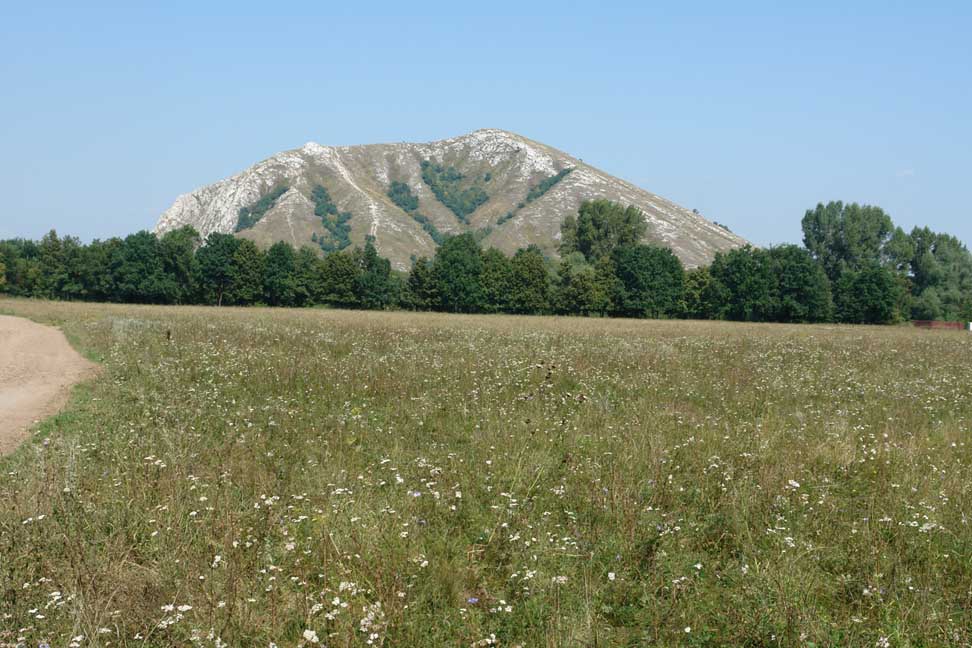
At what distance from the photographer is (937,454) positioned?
8.84 metres

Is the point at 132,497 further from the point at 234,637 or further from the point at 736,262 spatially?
the point at 736,262

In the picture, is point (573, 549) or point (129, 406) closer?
point (573, 549)

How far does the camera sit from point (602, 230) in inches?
4520

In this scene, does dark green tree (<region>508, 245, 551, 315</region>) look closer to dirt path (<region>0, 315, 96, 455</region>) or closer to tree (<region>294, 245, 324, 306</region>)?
tree (<region>294, 245, 324, 306</region>)

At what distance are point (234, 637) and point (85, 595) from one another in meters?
1.32

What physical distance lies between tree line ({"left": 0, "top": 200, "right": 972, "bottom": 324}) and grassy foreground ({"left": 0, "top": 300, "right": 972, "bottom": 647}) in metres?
77.4

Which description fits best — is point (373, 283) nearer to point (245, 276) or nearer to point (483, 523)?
point (245, 276)

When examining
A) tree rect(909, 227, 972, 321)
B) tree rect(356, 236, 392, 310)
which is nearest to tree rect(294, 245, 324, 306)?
tree rect(356, 236, 392, 310)

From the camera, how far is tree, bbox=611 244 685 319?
8894 cm

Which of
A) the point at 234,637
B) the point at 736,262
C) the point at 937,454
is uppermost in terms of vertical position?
the point at 736,262

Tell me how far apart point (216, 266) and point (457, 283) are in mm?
34756

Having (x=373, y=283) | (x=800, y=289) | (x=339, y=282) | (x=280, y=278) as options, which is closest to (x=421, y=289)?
(x=373, y=283)

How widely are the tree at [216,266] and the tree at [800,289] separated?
77.5 meters

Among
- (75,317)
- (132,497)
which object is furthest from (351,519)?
(75,317)
